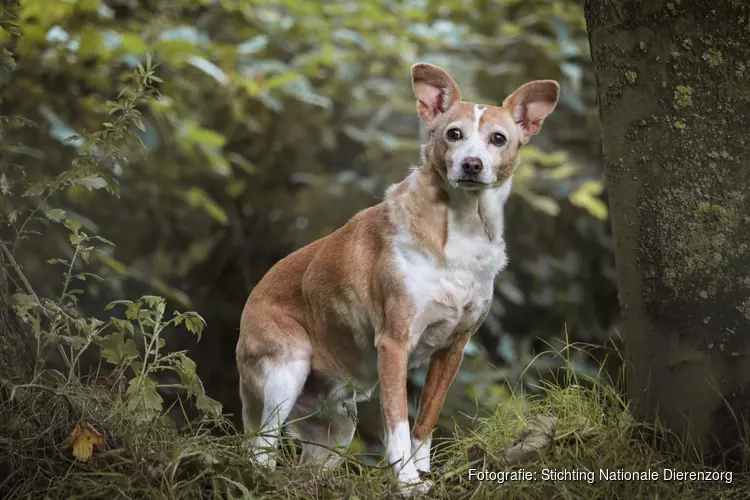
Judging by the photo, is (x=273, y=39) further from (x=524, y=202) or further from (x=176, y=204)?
(x=524, y=202)

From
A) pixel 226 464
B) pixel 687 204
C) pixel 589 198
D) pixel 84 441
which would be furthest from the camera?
pixel 589 198

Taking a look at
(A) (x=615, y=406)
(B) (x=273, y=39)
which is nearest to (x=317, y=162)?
(B) (x=273, y=39)

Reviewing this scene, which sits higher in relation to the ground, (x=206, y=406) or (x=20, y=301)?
(x=20, y=301)

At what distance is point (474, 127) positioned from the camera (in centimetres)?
372

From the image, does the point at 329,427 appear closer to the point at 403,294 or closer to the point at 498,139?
the point at 403,294

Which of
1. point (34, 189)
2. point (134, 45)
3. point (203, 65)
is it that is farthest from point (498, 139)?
point (134, 45)

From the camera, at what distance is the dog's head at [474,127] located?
11.9ft

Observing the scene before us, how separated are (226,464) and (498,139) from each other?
164 centimetres

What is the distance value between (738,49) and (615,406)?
1.31 metres

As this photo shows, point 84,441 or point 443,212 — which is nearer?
point 84,441

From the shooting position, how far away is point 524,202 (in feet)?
26.0

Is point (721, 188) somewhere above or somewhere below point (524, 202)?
above

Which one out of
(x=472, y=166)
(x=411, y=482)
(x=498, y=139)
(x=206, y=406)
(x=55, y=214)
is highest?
(x=498, y=139)

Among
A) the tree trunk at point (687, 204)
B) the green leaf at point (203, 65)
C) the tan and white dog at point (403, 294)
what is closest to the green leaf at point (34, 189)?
the tan and white dog at point (403, 294)
